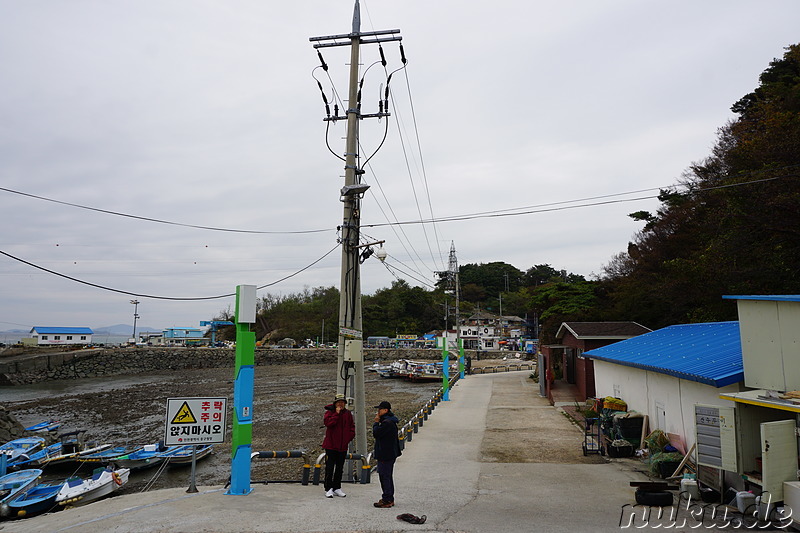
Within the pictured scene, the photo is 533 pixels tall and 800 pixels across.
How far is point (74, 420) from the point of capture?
30516 mm

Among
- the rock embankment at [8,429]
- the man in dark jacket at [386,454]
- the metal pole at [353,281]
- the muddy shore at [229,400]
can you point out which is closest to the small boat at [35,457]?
the muddy shore at [229,400]

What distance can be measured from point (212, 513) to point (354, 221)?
6468 mm

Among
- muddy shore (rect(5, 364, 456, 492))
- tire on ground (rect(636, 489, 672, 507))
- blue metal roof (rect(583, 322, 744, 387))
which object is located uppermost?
blue metal roof (rect(583, 322, 744, 387))

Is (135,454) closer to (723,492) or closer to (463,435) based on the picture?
(463,435)

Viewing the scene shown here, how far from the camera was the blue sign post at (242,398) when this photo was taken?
8734 mm

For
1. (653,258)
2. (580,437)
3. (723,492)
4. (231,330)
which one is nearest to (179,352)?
(231,330)

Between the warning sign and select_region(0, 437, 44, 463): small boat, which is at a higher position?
the warning sign

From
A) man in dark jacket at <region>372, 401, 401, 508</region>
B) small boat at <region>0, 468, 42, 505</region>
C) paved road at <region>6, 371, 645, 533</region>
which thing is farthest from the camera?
small boat at <region>0, 468, 42, 505</region>

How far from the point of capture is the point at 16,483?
1419 centimetres

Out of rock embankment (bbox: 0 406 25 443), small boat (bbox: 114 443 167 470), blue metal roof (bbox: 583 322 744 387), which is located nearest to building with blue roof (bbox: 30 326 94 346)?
rock embankment (bbox: 0 406 25 443)

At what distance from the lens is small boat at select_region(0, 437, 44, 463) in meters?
17.7

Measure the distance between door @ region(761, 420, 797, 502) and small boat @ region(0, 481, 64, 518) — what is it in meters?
16.0

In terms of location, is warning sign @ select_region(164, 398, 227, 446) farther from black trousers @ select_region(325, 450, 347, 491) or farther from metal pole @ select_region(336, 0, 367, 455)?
metal pole @ select_region(336, 0, 367, 455)

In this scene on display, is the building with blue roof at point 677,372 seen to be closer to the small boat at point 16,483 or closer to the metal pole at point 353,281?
the metal pole at point 353,281
